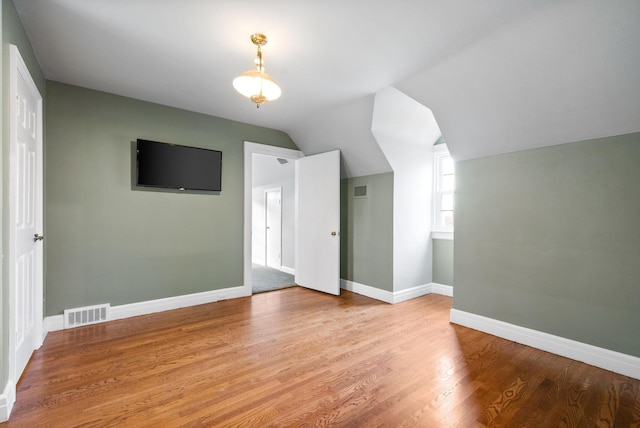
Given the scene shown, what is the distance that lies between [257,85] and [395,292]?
3.02 meters

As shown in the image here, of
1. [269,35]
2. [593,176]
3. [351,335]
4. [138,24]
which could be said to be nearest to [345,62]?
[269,35]

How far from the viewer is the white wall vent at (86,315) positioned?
2.99m

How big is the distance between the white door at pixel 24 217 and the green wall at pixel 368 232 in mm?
3491

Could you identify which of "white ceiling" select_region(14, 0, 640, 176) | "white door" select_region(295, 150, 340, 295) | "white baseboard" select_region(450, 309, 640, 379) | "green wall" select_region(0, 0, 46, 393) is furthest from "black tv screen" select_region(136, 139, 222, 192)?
"white baseboard" select_region(450, 309, 640, 379)

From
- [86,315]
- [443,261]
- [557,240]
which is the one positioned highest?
[557,240]

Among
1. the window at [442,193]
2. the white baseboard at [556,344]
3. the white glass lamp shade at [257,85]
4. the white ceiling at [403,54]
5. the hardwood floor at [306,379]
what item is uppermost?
the white ceiling at [403,54]

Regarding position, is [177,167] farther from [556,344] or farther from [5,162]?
[556,344]

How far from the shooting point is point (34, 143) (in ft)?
8.35

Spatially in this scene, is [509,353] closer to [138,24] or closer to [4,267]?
[4,267]

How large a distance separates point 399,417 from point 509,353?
4.66 ft

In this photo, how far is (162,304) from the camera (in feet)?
11.6

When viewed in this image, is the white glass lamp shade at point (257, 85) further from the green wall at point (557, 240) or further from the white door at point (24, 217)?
the green wall at point (557, 240)

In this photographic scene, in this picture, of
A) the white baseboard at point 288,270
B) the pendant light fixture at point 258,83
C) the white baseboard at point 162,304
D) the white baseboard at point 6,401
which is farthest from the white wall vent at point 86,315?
the white baseboard at point 288,270

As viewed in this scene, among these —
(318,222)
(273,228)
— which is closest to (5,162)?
(318,222)
